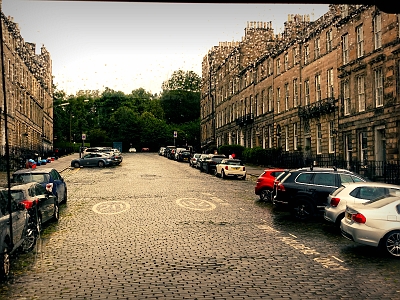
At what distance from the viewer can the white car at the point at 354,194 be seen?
599 inches

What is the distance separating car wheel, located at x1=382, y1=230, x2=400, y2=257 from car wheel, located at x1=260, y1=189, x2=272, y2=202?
12.1 meters

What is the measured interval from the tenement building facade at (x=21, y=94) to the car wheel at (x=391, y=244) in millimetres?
31015

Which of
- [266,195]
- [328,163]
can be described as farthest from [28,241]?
Result: [328,163]

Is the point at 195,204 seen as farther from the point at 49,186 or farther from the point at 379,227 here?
the point at 379,227

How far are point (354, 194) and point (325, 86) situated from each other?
106ft

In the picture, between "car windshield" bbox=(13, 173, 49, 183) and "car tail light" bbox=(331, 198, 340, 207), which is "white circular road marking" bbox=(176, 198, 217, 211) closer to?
"car windshield" bbox=(13, 173, 49, 183)

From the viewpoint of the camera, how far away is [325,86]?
46.3 meters

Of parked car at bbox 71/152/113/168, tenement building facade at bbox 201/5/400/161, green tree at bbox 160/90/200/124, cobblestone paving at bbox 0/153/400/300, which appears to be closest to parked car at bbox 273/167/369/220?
cobblestone paving at bbox 0/153/400/300

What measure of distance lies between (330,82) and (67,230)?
3405 cm

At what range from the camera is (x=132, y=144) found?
120 meters

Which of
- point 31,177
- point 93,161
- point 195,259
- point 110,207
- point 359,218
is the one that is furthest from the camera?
point 93,161

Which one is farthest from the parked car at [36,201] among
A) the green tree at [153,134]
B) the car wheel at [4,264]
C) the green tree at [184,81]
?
the green tree at [184,81]

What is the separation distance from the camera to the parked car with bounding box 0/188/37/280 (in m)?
9.60

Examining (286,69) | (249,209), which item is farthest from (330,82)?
(249,209)
